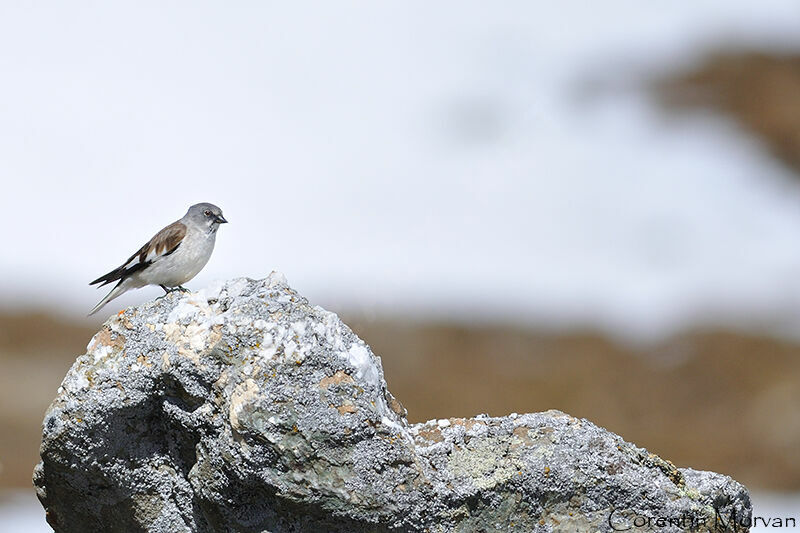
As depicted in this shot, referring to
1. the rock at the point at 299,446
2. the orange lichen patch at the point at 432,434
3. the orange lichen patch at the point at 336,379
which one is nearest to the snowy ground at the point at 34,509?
the rock at the point at 299,446

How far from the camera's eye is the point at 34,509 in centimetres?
1712

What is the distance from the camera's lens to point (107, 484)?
A: 666 centimetres

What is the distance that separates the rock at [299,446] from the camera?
5953 mm

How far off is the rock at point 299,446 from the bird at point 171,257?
106 inches

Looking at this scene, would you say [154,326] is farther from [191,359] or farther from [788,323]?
[788,323]

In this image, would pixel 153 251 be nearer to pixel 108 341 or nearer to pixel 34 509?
pixel 108 341

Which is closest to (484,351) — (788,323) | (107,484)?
(788,323)

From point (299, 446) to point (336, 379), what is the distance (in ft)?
1.38

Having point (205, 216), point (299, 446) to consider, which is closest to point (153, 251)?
point (205, 216)

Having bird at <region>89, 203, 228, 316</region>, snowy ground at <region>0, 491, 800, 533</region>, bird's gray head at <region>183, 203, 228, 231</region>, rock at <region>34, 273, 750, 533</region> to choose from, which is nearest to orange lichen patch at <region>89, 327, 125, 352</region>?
rock at <region>34, 273, 750, 533</region>

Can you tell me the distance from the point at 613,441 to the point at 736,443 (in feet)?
55.3

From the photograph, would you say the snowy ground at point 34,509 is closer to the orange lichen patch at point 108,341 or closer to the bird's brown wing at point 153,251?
the bird's brown wing at point 153,251

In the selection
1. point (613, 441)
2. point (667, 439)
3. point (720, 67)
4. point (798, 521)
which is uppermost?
point (720, 67)

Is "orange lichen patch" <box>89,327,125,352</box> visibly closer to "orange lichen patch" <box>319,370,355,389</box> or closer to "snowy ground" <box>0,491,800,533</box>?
"orange lichen patch" <box>319,370,355,389</box>
